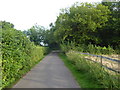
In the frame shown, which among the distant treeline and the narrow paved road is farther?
the distant treeline

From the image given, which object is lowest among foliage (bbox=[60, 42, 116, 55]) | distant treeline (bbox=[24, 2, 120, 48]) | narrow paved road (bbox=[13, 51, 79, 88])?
narrow paved road (bbox=[13, 51, 79, 88])

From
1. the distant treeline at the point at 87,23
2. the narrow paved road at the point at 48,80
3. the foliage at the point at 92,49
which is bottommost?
the narrow paved road at the point at 48,80

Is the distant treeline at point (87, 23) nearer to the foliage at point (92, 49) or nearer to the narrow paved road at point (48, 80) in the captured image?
the foliage at point (92, 49)

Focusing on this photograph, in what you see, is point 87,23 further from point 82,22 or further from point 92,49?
point 92,49

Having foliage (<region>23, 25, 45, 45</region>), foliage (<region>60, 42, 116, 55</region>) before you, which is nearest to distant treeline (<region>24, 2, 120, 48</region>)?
foliage (<region>60, 42, 116, 55</region>)

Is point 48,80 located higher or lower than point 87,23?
lower

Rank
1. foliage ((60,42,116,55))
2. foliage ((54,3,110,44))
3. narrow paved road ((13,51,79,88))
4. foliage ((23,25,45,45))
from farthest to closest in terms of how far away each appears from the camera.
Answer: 1. foliage ((23,25,45,45))
2. foliage ((54,3,110,44))
3. foliage ((60,42,116,55))
4. narrow paved road ((13,51,79,88))

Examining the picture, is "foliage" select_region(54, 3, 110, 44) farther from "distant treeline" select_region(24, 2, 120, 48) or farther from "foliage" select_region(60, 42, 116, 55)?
"foliage" select_region(60, 42, 116, 55)

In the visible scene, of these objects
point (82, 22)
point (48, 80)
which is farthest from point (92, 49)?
point (82, 22)

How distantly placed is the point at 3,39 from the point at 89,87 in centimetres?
415

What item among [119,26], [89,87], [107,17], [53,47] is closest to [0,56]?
[89,87]

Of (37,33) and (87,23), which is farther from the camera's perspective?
(37,33)

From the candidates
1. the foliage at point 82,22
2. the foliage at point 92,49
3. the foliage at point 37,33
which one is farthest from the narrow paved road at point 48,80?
the foliage at point 37,33

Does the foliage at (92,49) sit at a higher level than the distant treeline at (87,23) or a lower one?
lower
